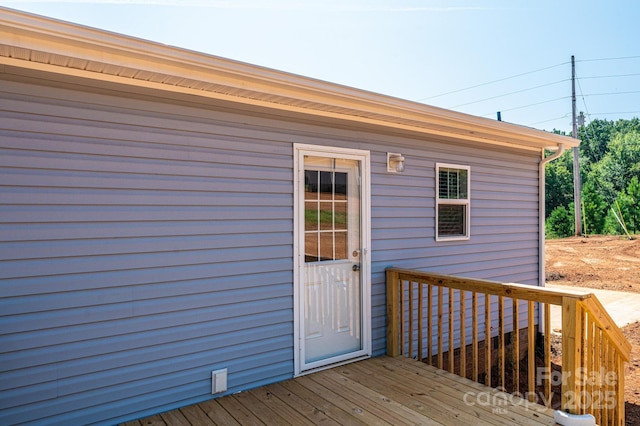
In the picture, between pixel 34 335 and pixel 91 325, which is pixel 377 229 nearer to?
pixel 91 325

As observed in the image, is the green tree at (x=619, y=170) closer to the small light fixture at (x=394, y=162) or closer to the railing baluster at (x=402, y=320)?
the small light fixture at (x=394, y=162)

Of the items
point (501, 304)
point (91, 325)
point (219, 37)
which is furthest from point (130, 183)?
point (219, 37)

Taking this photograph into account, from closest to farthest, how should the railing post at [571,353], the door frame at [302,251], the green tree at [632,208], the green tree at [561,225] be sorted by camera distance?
the railing post at [571,353] < the door frame at [302,251] < the green tree at [632,208] < the green tree at [561,225]

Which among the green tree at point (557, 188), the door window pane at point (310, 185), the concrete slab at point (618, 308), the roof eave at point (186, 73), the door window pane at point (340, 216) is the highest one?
the green tree at point (557, 188)

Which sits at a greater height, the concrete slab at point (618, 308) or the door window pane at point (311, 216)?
the door window pane at point (311, 216)

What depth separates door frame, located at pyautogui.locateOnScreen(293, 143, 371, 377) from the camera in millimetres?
3377

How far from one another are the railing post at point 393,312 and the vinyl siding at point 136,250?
1083mm

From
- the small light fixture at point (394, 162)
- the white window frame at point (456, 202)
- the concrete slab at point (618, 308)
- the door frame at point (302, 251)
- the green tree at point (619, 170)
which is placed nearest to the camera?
the door frame at point (302, 251)

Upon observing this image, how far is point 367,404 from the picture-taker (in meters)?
2.88

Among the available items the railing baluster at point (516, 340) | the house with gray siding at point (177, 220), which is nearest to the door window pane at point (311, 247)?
the house with gray siding at point (177, 220)

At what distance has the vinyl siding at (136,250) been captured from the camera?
2336 millimetres

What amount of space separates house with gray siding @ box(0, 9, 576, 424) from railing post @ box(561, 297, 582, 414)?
1693 millimetres

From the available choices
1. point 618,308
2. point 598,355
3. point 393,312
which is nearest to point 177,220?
point 393,312

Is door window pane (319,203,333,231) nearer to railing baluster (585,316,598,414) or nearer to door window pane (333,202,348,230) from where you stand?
door window pane (333,202,348,230)
